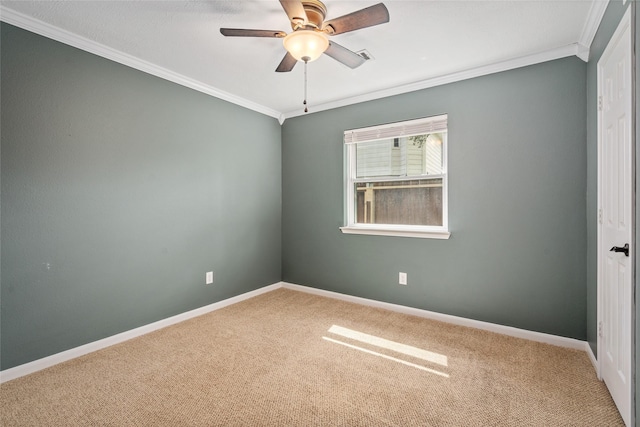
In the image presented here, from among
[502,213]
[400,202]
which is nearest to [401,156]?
[400,202]

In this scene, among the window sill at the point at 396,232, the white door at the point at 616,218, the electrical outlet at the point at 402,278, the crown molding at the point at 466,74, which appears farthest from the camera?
the electrical outlet at the point at 402,278

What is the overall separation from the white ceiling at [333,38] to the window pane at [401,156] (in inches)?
22.6

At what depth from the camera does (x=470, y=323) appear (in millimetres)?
2926

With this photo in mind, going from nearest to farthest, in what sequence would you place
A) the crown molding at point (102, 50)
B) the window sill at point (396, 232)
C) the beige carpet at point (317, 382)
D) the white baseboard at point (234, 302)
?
the beige carpet at point (317, 382), the crown molding at point (102, 50), the white baseboard at point (234, 302), the window sill at point (396, 232)

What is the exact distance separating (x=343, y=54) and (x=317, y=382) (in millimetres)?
2211

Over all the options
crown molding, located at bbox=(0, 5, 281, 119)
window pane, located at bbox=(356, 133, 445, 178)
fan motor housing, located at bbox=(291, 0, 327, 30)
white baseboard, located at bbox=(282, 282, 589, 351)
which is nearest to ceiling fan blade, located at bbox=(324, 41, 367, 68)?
fan motor housing, located at bbox=(291, 0, 327, 30)

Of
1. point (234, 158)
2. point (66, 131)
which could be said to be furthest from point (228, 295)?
point (66, 131)

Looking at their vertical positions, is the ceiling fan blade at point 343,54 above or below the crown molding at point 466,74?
below

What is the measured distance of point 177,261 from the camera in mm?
3066

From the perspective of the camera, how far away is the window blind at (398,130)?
10.1 ft

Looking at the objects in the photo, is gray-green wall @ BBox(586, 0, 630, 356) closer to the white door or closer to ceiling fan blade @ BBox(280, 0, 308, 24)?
the white door

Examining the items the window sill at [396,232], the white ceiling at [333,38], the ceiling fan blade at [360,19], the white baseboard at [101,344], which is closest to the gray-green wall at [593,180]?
the white ceiling at [333,38]

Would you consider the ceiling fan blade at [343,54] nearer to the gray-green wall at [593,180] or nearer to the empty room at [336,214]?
the empty room at [336,214]

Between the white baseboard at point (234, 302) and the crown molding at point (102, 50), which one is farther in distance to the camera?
the white baseboard at point (234, 302)
